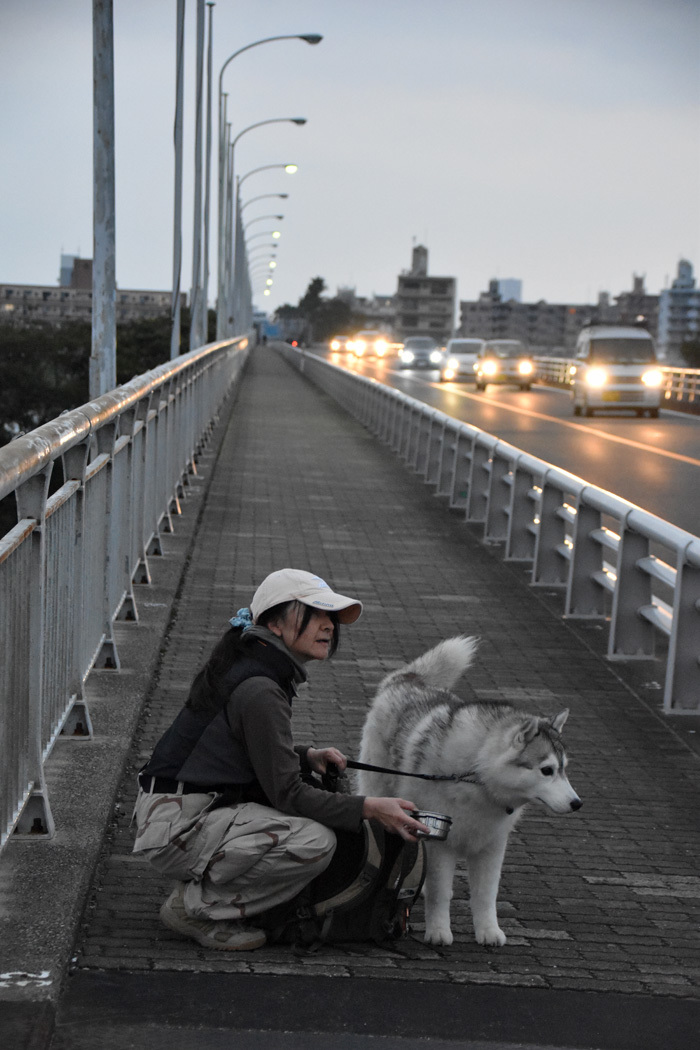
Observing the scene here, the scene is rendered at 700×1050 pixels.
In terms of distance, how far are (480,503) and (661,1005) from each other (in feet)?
41.5

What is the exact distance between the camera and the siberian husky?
4.77 m

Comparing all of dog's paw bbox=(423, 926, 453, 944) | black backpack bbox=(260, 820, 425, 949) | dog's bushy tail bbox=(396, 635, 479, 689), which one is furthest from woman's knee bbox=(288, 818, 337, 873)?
dog's bushy tail bbox=(396, 635, 479, 689)

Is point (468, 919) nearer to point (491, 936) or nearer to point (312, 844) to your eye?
point (491, 936)

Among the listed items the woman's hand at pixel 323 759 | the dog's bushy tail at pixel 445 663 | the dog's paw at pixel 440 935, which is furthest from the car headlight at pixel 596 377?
the dog's paw at pixel 440 935

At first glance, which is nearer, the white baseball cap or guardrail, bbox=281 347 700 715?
the white baseball cap

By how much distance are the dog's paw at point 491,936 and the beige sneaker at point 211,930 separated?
68 cm

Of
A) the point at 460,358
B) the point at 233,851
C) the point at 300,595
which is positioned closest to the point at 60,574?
the point at 300,595

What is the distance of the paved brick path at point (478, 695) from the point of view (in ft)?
15.4

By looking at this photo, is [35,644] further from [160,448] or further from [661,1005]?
[160,448]

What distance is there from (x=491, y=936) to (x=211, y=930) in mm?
878

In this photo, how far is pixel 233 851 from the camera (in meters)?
4.63

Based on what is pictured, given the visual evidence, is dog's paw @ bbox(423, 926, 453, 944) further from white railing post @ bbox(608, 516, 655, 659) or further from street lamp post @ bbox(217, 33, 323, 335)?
street lamp post @ bbox(217, 33, 323, 335)

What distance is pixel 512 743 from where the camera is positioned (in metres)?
4.79

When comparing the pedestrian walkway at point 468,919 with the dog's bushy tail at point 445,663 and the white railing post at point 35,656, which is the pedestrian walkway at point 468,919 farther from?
the dog's bushy tail at point 445,663
